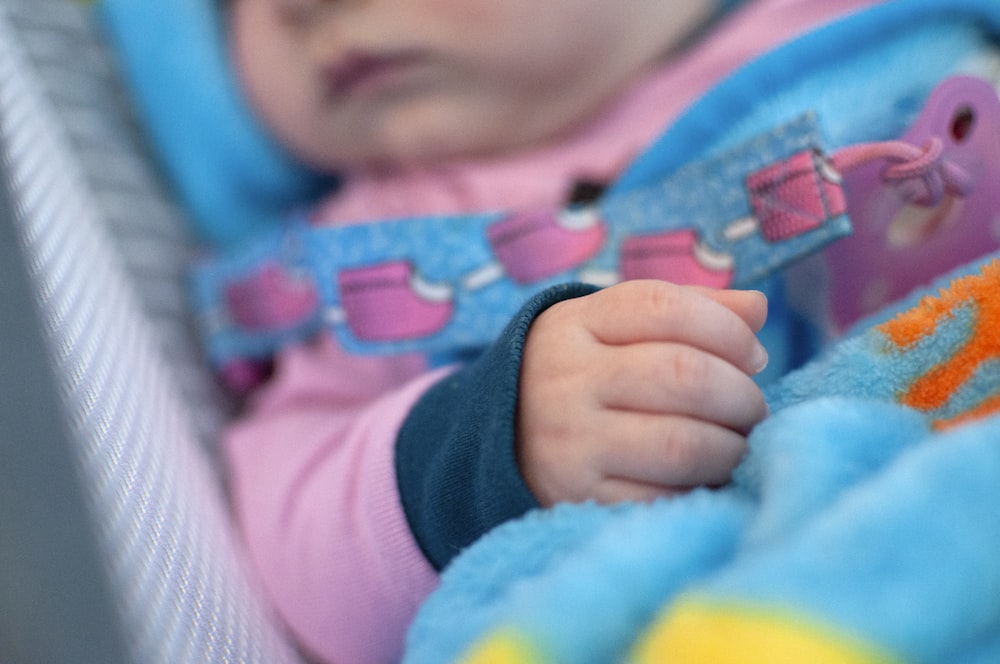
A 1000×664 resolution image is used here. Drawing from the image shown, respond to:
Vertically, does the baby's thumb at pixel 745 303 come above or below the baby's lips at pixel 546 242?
below

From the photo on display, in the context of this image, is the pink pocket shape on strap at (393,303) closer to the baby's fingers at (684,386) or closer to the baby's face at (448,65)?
the baby's face at (448,65)

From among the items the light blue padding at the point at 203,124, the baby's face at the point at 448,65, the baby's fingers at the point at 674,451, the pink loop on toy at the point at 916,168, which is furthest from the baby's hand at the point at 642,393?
the light blue padding at the point at 203,124

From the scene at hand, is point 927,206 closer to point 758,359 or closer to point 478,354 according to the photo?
point 758,359

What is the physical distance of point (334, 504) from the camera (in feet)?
1.67

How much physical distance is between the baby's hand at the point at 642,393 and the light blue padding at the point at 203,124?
0.52m

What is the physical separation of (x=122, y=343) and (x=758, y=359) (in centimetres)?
34

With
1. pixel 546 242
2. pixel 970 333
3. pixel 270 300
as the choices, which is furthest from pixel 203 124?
pixel 970 333

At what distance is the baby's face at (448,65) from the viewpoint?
1.89ft

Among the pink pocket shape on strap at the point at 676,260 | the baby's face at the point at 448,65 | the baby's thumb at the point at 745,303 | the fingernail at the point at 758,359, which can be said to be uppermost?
the baby's face at the point at 448,65

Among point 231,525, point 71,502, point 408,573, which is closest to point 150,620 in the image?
point 71,502

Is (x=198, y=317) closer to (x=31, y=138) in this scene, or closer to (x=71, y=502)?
(x=31, y=138)

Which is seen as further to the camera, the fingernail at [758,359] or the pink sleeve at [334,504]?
the pink sleeve at [334,504]

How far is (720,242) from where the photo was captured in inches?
17.4

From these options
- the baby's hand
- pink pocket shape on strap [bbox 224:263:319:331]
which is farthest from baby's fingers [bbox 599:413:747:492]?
pink pocket shape on strap [bbox 224:263:319:331]
